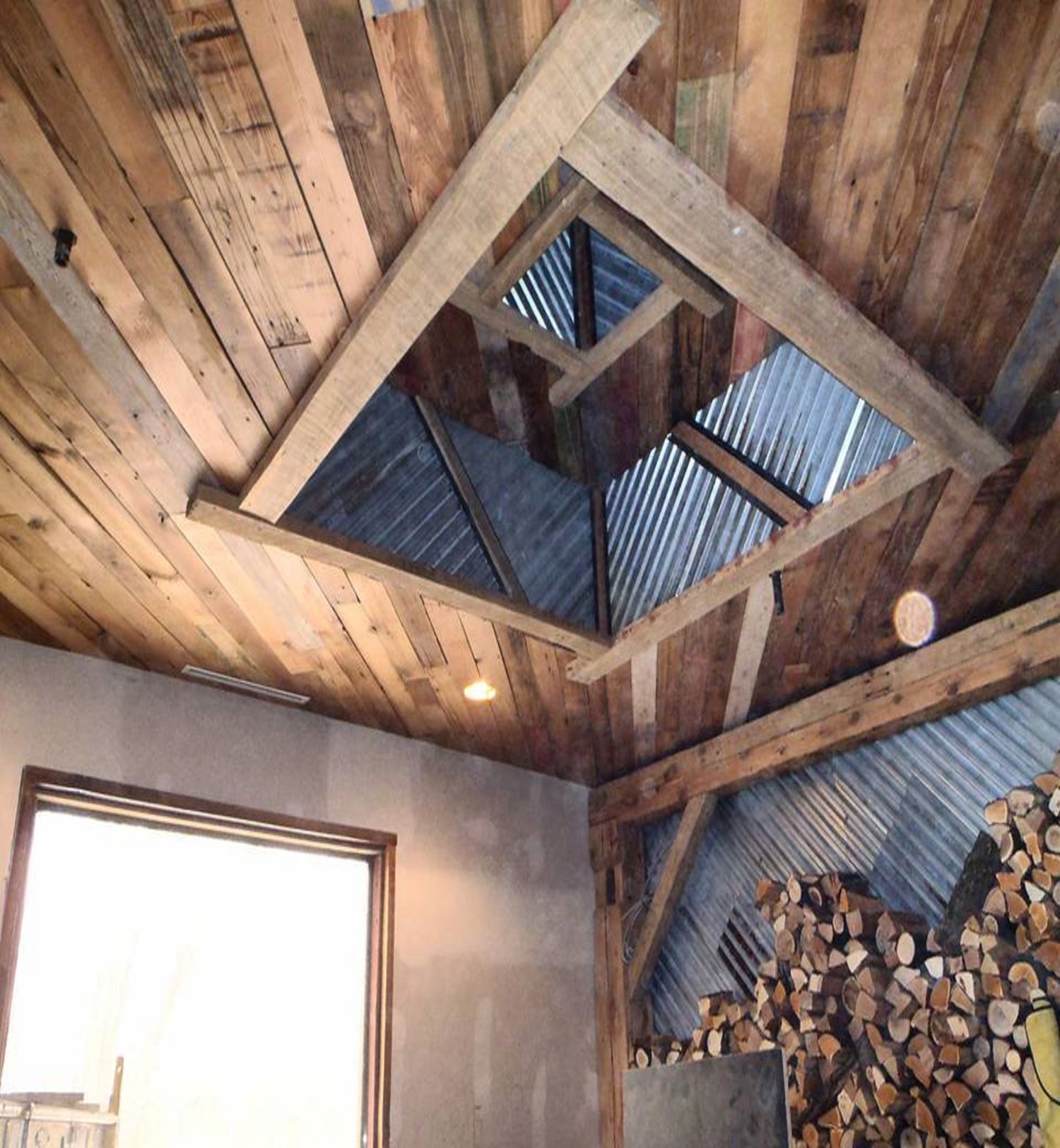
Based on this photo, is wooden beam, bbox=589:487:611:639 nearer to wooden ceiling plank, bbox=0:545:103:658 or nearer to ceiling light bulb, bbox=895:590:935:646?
ceiling light bulb, bbox=895:590:935:646

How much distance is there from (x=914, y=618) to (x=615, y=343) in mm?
1365

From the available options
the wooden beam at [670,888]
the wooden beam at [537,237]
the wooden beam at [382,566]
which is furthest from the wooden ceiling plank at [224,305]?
the wooden beam at [670,888]

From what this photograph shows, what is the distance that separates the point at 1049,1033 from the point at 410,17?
293cm

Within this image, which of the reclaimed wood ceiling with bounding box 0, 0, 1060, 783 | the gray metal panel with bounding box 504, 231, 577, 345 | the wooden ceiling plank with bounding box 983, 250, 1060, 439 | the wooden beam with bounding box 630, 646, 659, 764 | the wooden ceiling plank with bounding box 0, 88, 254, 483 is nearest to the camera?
the reclaimed wood ceiling with bounding box 0, 0, 1060, 783

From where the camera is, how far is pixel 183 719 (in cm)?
415

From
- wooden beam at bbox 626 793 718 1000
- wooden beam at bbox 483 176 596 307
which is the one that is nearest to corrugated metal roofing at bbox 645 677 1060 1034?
wooden beam at bbox 626 793 718 1000

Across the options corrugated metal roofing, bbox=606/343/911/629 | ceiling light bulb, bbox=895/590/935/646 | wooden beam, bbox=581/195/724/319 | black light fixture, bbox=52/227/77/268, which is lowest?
ceiling light bulb, bbox=895/590/935/646

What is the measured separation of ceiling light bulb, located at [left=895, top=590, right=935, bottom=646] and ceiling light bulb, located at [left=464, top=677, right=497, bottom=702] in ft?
4.98

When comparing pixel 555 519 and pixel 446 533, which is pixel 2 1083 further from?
pixel 555 519

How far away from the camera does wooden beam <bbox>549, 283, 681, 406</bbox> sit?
349 centimetres

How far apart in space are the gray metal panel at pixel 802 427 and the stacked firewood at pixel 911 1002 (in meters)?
1.08

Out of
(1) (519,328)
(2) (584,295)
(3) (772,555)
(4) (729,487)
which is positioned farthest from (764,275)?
(2) (584,295)

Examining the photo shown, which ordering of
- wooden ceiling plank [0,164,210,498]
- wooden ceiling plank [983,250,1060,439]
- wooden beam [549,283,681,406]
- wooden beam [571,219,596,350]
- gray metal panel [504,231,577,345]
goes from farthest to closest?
wooden beam [571,219,596,350] < gray metal panel [504,231,577,345] < wooden beam [549,283,681,406] < wooden ceiling plank [983,250,1060,439] < wooden ceiling plank [0,164,210,498]

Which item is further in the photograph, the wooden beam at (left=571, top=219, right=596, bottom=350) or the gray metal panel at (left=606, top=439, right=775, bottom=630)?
the wooden beam at (left=571, top=219, right=596, bottom=350)
